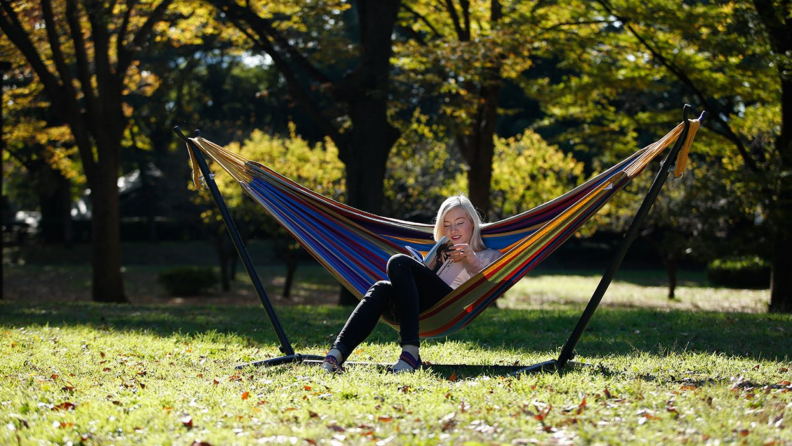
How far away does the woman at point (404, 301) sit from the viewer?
11.9 feet

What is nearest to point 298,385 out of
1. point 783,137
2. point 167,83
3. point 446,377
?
point 446,377

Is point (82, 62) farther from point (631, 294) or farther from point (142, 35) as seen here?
point (631, 294)

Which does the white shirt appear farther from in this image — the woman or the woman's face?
the woman's face

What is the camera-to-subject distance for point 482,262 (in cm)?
401

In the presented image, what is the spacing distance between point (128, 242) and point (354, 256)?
22.3 m

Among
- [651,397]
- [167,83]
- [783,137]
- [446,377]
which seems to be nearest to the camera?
[651,397]

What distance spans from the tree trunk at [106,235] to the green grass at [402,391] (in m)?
4.34

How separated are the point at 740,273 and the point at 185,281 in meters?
12.1

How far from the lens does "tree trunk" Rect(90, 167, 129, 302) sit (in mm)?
9594

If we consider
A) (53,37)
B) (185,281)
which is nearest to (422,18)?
(53,37)

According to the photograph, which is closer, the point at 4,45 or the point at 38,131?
the point at 4,45

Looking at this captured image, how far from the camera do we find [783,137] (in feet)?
27.9

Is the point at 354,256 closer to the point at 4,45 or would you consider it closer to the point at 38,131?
the point at 4,45

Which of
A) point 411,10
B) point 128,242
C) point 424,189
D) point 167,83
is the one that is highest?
point 411,10
